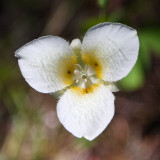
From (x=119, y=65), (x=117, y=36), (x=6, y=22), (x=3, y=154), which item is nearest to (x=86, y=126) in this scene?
(x=119, y=65)

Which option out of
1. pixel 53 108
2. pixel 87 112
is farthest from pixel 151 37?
pixel 53 108

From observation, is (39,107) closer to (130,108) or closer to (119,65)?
(130,108)

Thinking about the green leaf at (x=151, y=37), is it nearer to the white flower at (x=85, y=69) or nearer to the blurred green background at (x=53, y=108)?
the blurred green background at (x=53, y=108)

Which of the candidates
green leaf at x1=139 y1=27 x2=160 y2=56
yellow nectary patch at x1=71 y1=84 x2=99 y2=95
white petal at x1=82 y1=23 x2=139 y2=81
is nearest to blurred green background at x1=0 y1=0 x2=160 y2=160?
green leaf at x1=139 y1=27 x2=160 y2=56


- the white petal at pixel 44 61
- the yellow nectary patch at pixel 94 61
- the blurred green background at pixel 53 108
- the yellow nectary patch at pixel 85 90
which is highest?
the white petal at pixel 44 61

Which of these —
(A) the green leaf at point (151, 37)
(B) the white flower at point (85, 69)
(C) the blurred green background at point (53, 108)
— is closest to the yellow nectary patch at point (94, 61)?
(B) the white flower at point (85, 69)

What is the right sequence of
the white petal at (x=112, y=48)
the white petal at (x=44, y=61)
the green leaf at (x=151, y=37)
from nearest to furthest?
the white petal at (x=112, y=48) < the white petal at (x=44, y=61) < the green leaf at (x=151, y=37)

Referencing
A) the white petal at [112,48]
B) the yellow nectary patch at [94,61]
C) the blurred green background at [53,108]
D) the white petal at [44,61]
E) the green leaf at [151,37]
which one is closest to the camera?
the white petal at [112,48]

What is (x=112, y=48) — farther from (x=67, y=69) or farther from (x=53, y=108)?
(x=53, y=108)

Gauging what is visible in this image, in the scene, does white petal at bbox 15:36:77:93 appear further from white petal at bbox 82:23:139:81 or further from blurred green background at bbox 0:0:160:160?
blurred green background at bbox 0:0:160:160
